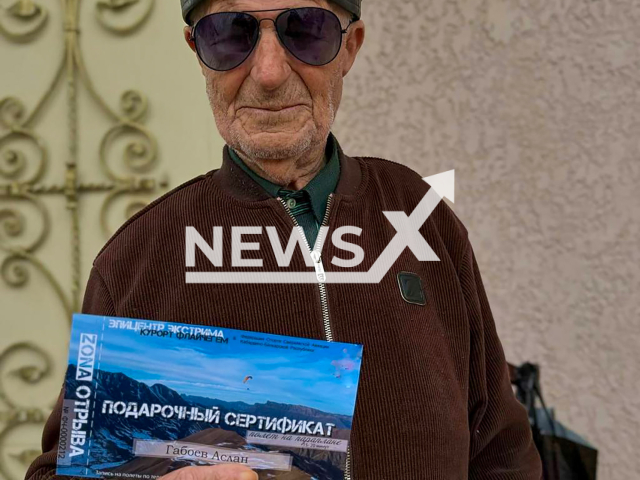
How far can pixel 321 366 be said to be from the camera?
1204 mm

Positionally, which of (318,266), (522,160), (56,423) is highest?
(522,160)

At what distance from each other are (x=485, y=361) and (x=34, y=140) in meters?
1.56

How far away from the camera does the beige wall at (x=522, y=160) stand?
102 inches

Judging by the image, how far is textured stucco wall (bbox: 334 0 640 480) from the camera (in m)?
2.62

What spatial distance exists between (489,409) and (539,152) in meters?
1.28

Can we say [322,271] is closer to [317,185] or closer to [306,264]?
[306,264]

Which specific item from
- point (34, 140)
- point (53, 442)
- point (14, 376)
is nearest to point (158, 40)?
point (34, 140)

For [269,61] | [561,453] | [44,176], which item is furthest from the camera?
[44,176]

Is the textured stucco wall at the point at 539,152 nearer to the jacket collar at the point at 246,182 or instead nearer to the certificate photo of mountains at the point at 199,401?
the jacket collar at the point at 246,182

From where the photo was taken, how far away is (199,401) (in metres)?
1.18

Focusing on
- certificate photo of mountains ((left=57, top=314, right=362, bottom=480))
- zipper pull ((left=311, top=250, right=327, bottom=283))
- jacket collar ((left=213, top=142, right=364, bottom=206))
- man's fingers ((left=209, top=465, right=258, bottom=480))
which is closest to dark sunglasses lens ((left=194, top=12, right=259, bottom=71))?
jacket collar ((left=213, top=142, right=364, bottom=206))

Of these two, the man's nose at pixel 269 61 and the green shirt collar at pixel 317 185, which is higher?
the man's nose at pixel 269 61

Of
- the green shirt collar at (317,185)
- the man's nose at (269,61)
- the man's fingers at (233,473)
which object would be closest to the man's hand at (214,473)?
the man's fingers at (233,473)

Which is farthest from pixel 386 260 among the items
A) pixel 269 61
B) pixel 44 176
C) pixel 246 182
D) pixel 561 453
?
pixel 44 176
